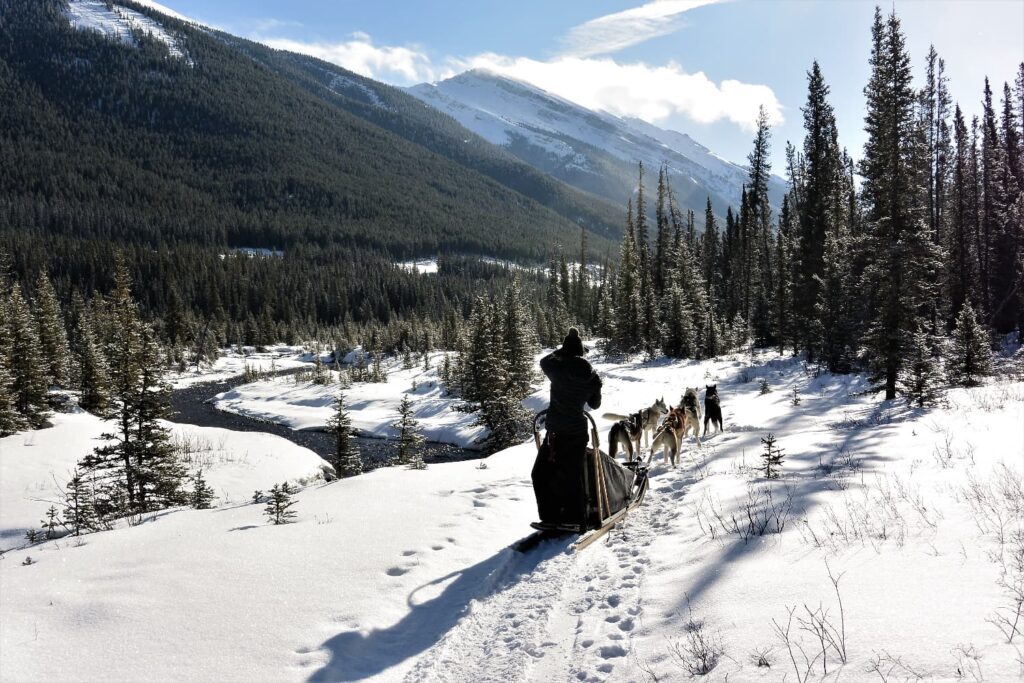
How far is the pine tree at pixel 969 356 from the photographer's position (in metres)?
18.2

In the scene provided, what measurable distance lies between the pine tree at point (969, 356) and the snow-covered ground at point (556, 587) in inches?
489

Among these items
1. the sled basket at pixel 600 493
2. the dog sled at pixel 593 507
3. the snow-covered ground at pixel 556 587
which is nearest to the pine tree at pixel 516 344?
the snow-covered ground at pixel 556 587

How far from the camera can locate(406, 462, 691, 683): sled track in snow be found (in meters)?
4.30

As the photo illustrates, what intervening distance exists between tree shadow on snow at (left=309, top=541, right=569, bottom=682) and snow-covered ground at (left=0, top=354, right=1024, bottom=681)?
0.03 meters

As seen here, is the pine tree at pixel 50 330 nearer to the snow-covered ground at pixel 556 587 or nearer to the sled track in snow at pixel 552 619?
the snow-covered ground at pixel 556 587

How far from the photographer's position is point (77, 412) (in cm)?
3319

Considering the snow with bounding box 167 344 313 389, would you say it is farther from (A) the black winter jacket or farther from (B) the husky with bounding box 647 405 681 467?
(A) the black winter jacket

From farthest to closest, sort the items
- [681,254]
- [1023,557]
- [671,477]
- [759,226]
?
[759,226]
[681,254]
[671,477]
[1023,557]

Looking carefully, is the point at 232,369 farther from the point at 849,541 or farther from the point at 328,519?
the point at 849,541

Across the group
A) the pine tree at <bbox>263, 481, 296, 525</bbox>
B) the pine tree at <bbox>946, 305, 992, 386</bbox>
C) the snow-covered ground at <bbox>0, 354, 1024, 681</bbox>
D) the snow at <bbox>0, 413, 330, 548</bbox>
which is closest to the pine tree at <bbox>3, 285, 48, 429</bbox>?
the snow at <bbox>0, 413, 330, 548</bbox>

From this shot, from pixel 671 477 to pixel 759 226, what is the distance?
54319 millimetres

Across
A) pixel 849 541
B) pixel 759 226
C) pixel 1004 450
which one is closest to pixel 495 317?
pixel 1004 450

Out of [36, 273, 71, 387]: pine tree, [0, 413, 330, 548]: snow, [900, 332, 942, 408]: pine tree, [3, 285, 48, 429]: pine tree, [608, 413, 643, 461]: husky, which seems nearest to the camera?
[608, 413, 643, 461]: husky

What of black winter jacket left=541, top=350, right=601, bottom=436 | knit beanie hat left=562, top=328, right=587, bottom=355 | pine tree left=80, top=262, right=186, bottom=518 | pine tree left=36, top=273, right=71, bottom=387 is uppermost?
pine tree left=36, top=273, right=71, bottom=387
